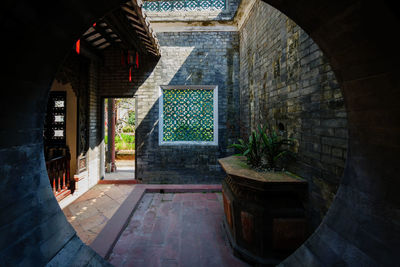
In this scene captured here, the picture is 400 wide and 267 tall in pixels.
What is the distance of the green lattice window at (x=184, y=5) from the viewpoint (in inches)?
218

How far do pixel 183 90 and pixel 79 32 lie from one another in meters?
4.55

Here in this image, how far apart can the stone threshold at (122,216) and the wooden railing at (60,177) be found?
1.53m

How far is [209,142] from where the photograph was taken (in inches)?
225

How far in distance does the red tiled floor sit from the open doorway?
263 centimetres

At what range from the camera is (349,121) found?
132 cm

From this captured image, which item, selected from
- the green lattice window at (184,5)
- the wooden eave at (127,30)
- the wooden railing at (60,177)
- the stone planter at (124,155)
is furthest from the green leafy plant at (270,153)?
the stone planter at (124,155)

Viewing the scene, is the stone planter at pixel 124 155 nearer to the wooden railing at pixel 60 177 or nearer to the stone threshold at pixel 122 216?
A: the wooden railing at pixel 60 177

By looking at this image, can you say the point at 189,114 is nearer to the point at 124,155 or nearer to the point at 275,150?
the point at 275,150

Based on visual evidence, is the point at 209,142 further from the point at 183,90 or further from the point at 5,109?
the point at 5,109

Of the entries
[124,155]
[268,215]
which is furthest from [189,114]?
[124,155]

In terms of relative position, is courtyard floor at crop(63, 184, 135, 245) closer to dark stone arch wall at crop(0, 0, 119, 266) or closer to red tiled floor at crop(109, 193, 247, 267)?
red tiled floor at crop(109, 193, 247, 267)

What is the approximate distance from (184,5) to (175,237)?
6.38 m

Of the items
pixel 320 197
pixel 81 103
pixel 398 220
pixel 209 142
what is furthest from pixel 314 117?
pixel 81 103

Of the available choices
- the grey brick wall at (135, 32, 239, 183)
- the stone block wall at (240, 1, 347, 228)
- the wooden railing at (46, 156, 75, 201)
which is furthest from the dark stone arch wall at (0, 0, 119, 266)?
the grey brick wall at (135, 32, 239, 183)
